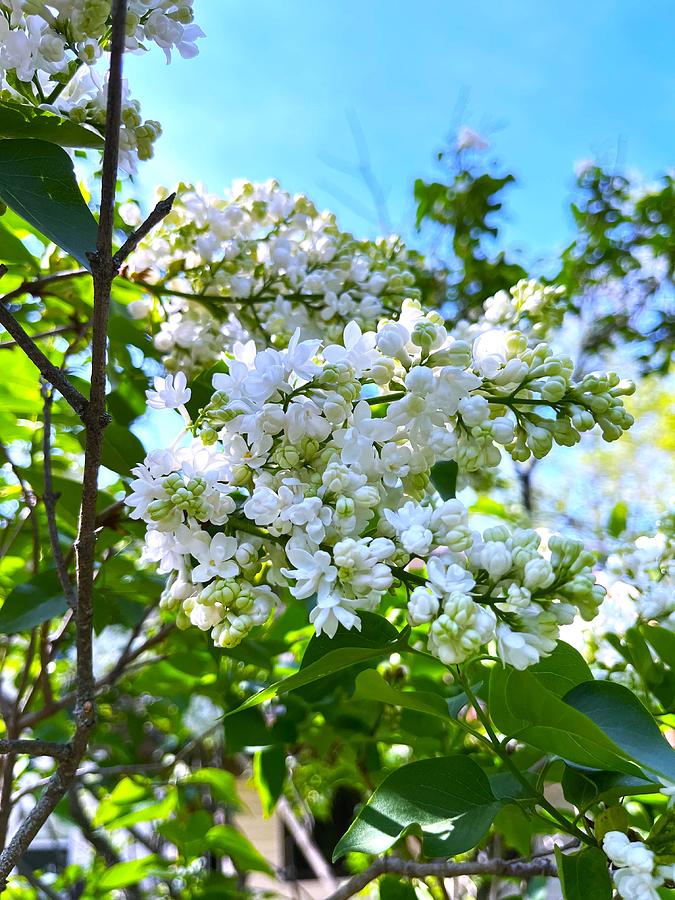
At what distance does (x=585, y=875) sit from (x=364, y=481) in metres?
0.30

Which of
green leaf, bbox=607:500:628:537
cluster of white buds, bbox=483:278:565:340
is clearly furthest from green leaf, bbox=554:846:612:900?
green leaf, bbox=607:500:628:537

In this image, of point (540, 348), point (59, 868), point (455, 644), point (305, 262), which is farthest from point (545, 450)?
point (59, 868)

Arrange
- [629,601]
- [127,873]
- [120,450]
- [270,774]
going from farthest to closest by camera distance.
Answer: [127,873] < [270,774] < [629,601] < [120,450]

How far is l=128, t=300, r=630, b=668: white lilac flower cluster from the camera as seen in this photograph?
49 centimetres

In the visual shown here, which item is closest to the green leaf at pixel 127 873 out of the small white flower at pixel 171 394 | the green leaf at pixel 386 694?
the green leaf at pixel 386 694

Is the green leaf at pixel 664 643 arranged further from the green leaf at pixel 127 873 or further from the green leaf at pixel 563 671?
the green leaf at pixel 127 873

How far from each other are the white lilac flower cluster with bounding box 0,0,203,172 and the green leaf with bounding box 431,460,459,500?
36cm

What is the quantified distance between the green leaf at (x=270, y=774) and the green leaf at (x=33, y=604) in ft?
1.30

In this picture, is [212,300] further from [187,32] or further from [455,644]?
[455,644]

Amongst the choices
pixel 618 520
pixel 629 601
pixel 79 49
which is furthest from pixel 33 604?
pixel 618 520

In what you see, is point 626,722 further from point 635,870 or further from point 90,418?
point 90,418

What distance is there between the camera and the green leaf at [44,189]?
57 centimetres

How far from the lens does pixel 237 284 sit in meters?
0.95

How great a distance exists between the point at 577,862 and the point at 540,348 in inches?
13.8
